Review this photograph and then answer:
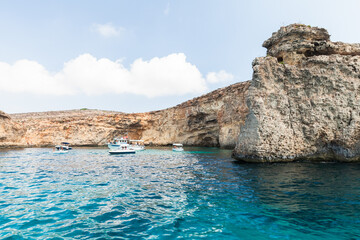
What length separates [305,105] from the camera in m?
23.5

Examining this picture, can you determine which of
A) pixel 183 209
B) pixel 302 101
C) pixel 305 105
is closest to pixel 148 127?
pixel 302 101

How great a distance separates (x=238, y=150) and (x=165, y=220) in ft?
59.0

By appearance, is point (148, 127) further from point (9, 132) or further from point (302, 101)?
point (302, 101)

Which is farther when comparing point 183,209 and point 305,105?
point 305,105

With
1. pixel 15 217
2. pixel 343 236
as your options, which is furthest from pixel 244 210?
pixel 15 217

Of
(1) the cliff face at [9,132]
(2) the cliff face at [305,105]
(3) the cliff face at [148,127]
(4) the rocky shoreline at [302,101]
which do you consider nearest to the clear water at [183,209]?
(2) the cliff face at [305,105]

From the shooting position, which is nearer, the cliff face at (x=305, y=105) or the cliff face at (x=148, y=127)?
the cliff face at (x=305, y=105)

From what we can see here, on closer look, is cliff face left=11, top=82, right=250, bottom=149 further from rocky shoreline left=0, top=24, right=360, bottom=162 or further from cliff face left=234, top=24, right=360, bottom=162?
cliff face left=234, top=24, right=360, bottom=162

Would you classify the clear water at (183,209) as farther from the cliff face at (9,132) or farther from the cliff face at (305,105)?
the cliff face at (9,132)

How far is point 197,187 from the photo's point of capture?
13.0 m

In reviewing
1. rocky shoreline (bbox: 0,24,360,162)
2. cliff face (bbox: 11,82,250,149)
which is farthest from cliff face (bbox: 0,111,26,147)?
rocky shoreline (bbox: 0,24,360,162)

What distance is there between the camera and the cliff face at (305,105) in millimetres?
22172

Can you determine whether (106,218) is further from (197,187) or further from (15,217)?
(197,187)

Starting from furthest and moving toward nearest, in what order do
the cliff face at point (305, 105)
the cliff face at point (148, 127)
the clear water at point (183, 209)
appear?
the cliff face at point (148, 127) → the cliff face at point (305, 105) → the clear water at point (183, 209)
